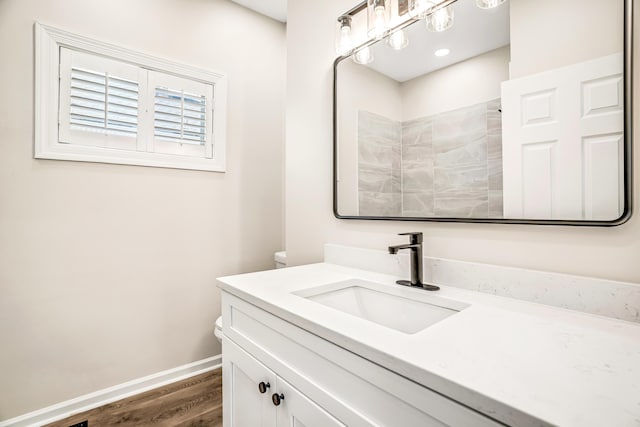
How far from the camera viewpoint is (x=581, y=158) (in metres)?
0.76

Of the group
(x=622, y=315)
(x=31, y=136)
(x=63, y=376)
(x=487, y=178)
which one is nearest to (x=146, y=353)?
(x=63, y=376)

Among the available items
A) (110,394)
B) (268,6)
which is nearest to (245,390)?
(110,394)

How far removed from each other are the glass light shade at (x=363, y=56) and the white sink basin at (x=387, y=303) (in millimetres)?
951

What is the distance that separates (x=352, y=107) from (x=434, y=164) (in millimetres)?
516

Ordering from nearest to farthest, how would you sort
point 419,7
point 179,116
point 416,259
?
1. point 416,259
2. point 419,7
3. point 179,116

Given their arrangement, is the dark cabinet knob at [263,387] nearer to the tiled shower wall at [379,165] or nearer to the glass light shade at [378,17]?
the tiled shower wall at [379,165]

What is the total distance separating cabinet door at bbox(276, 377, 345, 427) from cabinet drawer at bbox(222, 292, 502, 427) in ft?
0.05

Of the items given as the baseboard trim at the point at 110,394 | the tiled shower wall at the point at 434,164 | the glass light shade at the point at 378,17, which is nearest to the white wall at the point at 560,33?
the tiled shower wall at the point at 434,164

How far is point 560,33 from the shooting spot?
0.79m

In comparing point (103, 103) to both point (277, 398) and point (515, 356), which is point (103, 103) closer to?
point (277, 398)

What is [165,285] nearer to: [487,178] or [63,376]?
[63,376]

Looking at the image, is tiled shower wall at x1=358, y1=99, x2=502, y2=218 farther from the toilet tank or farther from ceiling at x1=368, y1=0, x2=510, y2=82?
the toilet tank

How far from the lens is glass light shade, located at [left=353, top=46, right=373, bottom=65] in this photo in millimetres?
1316

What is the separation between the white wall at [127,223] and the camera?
1492 mm
